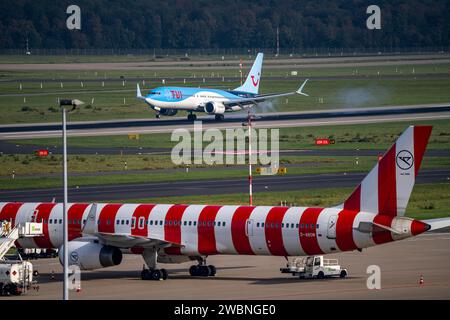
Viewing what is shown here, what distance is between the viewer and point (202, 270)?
211ft

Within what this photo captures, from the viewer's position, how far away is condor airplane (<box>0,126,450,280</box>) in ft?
191

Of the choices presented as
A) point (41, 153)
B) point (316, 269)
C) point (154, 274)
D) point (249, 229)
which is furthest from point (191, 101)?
point (316, 269)

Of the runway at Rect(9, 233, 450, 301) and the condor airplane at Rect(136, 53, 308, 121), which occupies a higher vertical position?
the condor airplane at Rect(136, 53, 308, 121)

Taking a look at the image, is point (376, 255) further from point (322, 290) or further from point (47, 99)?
point (47, 99)

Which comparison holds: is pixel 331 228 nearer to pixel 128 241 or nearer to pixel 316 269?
pixel 316 269

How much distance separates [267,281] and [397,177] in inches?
345

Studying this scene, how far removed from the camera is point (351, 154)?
125688 mm

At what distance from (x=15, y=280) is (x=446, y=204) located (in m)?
44.3

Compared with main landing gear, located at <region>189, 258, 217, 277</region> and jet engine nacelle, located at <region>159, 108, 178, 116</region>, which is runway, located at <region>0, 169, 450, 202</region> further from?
jet engine nacelle, located at <region>159, 108, 178, 116</region>

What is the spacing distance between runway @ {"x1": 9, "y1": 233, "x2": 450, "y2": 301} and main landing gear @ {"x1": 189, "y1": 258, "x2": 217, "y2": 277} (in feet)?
1.33

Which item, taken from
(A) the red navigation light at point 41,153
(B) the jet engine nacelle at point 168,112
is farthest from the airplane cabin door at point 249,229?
(B) the jet engine nacelle at point 168,112

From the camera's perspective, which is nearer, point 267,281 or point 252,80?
point 267,281

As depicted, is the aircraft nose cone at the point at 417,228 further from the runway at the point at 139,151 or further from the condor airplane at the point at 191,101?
the condor airplane at the point at 191,101

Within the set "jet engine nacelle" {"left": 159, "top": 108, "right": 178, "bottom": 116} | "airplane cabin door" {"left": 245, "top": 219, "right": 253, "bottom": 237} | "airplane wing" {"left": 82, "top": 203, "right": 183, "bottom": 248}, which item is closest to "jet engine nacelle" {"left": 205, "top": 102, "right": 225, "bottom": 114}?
"jet engine nacelle" {"left": 159, "top": 108, "right": 178, "bottom": 116}
